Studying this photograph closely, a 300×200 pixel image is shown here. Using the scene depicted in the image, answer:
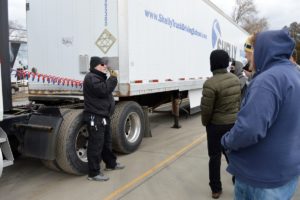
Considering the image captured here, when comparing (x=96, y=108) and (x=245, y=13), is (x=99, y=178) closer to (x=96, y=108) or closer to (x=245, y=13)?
(x=96, y=108)

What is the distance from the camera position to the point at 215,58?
413 centimetres

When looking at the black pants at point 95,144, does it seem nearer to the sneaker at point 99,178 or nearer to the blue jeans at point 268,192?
the sneaker at point 99,178

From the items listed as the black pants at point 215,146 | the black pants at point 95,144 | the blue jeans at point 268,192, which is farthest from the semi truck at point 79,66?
the blue jeans at point 268,192

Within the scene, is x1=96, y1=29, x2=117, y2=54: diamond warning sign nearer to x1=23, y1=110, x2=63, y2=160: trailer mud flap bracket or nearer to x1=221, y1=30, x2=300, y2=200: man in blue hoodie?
x1=23, y1=110, x2=63, y2=160: trailer mud flap bracket

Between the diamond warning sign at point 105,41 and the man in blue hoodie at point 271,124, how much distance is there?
13.5 ft

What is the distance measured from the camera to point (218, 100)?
13.5 ft

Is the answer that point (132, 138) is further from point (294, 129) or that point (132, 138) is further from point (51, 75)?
point (294, 129)

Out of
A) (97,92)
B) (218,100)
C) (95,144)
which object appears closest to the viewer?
(218,100)

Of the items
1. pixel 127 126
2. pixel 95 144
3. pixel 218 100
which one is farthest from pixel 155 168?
pixel 218 100

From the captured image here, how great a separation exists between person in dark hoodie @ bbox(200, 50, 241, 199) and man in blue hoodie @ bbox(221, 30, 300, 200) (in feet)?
6.08

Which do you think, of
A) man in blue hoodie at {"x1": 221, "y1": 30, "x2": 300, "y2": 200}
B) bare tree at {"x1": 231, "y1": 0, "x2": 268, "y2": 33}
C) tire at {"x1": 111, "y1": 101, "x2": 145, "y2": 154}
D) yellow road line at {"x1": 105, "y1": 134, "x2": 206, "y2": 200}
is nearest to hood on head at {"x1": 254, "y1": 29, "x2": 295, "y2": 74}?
man in blue hoodie at {"x1": 221, "y1": 30, "x2": 300, "y2": 200}

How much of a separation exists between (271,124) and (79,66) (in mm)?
4794

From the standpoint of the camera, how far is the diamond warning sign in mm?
6082

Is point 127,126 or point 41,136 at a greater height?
point 41,136
